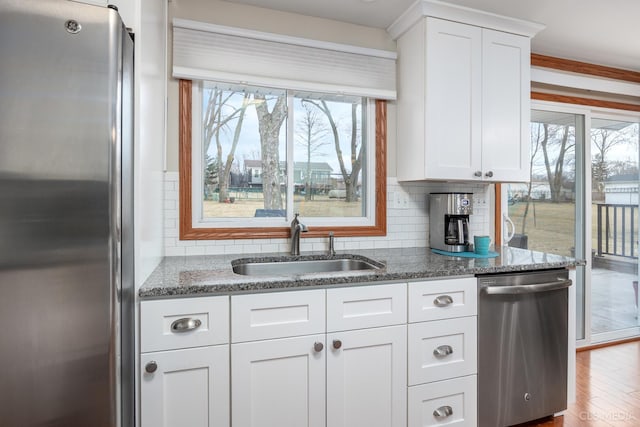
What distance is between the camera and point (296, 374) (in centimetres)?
155

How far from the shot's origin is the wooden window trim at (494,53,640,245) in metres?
2.78

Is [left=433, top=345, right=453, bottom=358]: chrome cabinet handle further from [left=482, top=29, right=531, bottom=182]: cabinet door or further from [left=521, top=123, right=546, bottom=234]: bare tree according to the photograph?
[left=521, top=123, right=546, bottom=234]: bare tree

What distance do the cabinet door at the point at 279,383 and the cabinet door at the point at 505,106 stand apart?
1.59m

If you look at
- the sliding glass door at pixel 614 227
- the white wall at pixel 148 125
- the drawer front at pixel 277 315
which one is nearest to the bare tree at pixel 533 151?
the sliding glass door at pixel 614 227

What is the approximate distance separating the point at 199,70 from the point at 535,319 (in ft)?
7.47

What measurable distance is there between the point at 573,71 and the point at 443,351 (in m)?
2.63

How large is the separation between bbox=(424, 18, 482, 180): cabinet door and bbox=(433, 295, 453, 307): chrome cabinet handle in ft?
2.46

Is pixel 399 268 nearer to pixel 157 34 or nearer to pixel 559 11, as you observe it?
pixel 157 34

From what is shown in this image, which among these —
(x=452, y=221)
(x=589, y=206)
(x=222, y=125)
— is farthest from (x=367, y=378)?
(x=589, y=206)

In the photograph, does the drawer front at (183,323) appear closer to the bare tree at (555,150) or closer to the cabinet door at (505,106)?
the cabinet door at (505,106)

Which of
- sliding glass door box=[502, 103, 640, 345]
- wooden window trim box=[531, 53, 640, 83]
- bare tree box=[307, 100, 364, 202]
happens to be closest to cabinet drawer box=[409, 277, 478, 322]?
bare tree box=[307, 100, 364, 202]

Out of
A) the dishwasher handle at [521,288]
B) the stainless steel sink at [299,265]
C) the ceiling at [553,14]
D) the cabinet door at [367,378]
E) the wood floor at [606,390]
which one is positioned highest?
the ceiling at [553,14]

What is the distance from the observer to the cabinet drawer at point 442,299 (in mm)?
1730

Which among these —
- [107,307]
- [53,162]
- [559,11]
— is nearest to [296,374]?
Result: [107,307]
